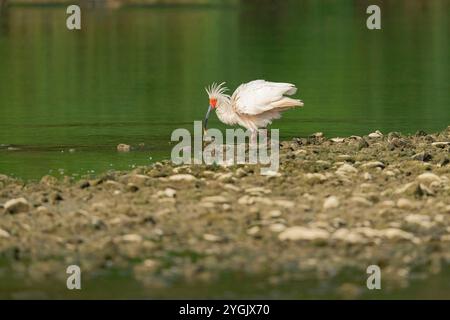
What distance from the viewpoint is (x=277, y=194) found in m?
13.3

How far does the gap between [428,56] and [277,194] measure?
21.7 m

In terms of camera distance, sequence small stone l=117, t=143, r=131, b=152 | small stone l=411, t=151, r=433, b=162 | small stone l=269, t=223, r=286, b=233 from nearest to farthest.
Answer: small stone l=269, t=223, r=286, b=233 → small stone l=411, t=151, r=433, b=162 → small stone l=117, t=143, r=131, b=152

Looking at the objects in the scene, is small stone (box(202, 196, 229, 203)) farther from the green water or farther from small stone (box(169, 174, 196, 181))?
the green water

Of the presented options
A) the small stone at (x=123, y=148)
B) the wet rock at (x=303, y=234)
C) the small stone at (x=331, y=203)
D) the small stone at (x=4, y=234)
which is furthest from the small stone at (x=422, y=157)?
the small stone at (x=4, y=234)

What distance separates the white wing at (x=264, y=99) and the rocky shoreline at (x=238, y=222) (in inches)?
59.2

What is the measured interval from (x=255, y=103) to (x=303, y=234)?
4848mm

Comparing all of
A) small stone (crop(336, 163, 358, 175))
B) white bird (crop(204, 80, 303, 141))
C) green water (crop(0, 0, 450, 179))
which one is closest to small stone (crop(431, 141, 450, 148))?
white bird (crop(204, 80, 303, 141))

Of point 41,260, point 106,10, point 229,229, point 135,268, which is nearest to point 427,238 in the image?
point 229,229

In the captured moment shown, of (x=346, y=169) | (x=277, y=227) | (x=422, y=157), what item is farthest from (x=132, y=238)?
(x=422, y=157)

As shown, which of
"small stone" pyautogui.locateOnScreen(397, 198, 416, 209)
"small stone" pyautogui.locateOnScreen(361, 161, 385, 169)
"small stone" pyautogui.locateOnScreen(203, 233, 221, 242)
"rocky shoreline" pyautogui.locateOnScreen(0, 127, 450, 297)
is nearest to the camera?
"rocky shoreline" pyautogui.locateOnScreen(0, 127, 450, 297)

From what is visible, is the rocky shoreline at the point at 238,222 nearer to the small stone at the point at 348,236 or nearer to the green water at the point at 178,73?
the small stone at the point at 348,236

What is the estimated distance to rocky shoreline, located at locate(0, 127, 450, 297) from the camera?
11148mm

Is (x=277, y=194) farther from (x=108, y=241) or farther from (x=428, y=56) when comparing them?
(x=428, y=56)

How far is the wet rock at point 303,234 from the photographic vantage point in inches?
458
